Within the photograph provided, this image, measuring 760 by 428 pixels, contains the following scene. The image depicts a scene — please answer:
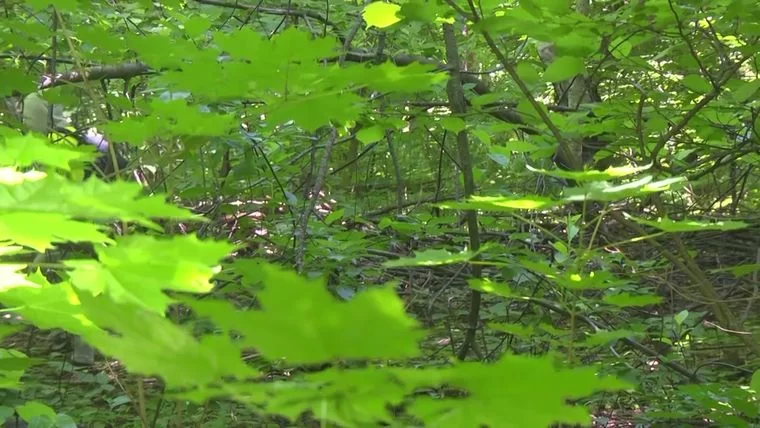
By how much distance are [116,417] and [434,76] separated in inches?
103

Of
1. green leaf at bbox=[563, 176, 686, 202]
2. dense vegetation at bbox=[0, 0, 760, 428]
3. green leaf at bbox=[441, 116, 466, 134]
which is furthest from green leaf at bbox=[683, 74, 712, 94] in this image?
green leaf at bbox=[563, 176, 686, 202]

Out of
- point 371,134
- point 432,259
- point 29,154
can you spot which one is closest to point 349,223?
point 371,134

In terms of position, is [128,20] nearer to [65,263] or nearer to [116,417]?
[116,417]

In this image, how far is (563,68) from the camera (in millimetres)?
1733

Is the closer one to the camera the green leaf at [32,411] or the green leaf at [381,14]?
the green leaf at [32,411]

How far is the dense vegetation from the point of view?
45 centimetres

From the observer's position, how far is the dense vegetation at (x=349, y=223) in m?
0.45

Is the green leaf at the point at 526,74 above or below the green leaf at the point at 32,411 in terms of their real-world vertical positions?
above

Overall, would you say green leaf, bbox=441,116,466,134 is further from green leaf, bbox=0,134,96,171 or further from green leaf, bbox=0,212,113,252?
green leaf, bbox=0,212,113,252

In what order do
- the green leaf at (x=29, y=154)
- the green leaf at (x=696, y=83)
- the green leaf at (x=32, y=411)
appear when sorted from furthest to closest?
the green leaf at (x=696, y=83), the green leaf at (x=32, y=411), the green leaf at (x=29, y=154)

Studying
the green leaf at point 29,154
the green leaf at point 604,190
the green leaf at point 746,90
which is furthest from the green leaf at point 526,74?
the green leaf at point 29,154

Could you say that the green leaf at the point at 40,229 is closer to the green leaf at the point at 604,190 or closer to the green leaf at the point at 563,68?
the green leaf at the point at 604,190

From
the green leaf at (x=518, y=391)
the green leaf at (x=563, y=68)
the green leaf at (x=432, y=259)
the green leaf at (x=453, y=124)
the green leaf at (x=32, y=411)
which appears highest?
the green leaf at (x=563, y=68)

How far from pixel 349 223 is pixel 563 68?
5.28 ft
